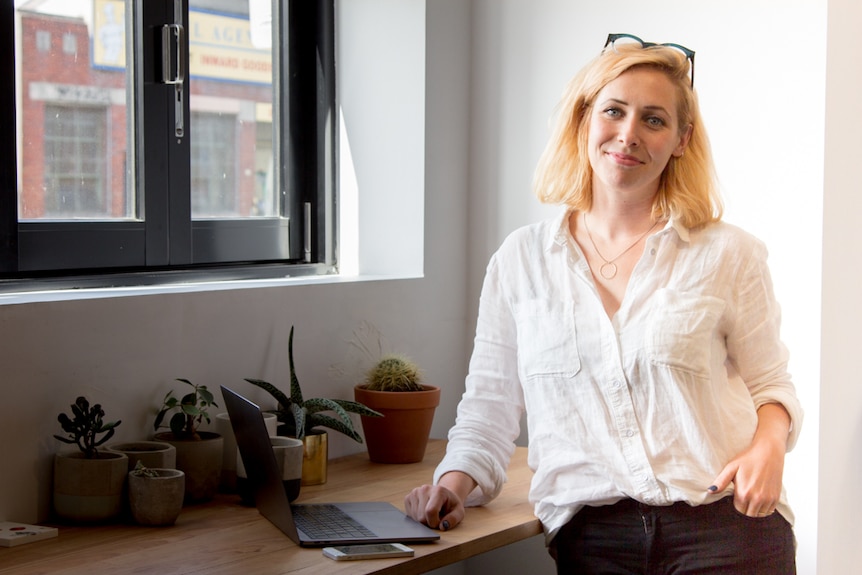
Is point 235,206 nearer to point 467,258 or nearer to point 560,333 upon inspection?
point 467,258

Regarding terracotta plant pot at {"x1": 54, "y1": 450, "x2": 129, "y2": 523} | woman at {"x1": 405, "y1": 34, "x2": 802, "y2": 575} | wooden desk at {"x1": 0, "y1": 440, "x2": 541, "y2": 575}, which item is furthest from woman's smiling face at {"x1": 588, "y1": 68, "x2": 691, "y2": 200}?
terracotta plant pot at {"x1": 54, "y1": 450, "x2": 129, "y2": 523}

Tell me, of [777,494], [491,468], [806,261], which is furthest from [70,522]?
[806,261]

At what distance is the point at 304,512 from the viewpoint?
1.78 m

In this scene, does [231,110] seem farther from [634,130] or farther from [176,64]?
[634,130]

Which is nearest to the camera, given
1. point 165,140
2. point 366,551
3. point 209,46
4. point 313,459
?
point 366,551

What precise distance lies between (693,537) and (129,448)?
95cm

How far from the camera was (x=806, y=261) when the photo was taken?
214 centimetres

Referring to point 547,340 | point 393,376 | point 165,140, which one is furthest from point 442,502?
point 165,140

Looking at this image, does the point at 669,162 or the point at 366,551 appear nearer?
the point at 366,551

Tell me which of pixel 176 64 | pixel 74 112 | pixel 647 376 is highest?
pixel 176 64

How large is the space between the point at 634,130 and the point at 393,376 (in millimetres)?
773

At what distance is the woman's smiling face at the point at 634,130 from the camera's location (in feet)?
5.88

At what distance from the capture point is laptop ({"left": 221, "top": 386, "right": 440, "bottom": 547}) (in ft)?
5.33

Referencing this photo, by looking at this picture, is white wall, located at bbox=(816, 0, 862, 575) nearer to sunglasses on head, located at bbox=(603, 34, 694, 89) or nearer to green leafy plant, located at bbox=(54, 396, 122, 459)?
sunglasses on head, located at bbox=(603, 34, 694, 89)
